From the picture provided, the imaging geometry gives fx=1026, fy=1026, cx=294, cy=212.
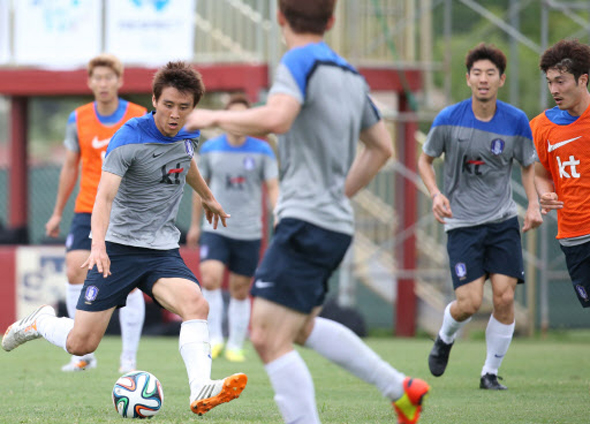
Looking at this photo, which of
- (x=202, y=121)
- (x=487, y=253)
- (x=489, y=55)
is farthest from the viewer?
(x=487, y=253)

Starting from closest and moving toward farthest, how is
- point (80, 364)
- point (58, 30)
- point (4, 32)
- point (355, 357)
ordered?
point (355, 357), point (80, 364), point (58, 30), point (4, 32)

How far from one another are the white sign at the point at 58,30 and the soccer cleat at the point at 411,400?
1135 centimetres

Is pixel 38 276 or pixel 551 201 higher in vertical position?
pixel 551 201

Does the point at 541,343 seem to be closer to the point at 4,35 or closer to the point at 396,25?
the point at 396,25

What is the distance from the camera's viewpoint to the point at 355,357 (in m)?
4.42

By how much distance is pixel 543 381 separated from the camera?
803cm

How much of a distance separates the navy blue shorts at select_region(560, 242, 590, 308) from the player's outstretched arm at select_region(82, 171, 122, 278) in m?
2.97

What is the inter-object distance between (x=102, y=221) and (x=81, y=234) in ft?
8.75

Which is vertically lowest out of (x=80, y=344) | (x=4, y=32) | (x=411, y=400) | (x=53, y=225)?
(x=80, y=344)

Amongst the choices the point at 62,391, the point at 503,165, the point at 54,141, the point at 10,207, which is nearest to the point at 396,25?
the point at 10,207

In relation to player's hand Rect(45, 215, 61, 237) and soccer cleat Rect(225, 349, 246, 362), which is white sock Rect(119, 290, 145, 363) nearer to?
player's hand Rect(45, 215, 61, 237)

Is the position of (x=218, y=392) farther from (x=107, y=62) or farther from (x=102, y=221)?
(x=107, y=62)

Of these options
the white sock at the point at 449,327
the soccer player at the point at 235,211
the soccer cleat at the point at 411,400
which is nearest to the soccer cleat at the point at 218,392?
the soccer cleat at the point at 411,400

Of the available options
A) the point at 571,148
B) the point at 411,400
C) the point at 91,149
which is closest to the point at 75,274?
the point at 91,149
